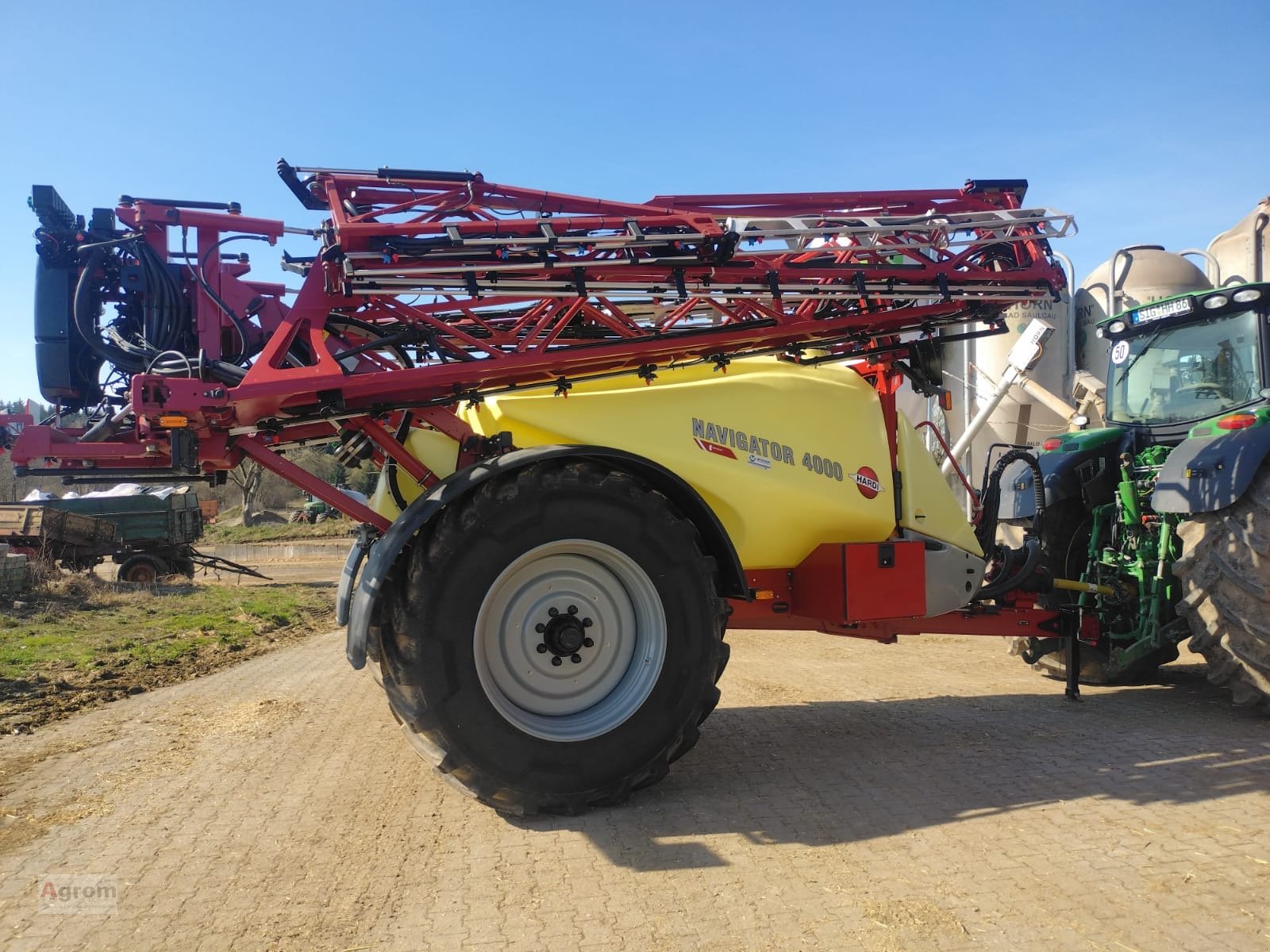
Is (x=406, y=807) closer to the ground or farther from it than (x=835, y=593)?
closer to the ground

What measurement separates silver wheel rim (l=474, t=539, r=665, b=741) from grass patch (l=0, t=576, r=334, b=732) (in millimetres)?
3867

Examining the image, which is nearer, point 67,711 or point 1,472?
point 67,711

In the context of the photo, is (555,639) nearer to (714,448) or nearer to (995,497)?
(714,448)

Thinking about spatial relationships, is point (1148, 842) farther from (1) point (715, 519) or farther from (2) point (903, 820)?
(1) point (715, 519)

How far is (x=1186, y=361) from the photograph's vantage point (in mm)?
6629

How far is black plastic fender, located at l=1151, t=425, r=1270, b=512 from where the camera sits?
17.7ft

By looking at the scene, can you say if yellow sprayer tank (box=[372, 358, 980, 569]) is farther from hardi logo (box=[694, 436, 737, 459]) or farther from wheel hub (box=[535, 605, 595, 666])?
wheel hub (box=[535, 605, 595, 666])

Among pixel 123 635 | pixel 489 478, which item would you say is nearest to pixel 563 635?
pixel 489 478

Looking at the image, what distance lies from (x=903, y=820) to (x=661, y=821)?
3.41 ft

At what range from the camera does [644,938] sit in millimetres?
2896

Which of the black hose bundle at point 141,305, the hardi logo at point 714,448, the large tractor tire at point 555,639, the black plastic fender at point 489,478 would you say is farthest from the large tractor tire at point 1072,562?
the black hose bundle at point 141,305

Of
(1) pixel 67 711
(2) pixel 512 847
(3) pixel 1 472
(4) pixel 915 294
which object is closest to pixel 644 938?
(2) pixel 512 847

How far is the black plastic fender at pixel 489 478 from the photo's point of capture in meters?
3.88

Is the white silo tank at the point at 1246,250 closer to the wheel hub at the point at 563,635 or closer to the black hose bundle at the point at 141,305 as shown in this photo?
the wheel hub at the point at 563,635
